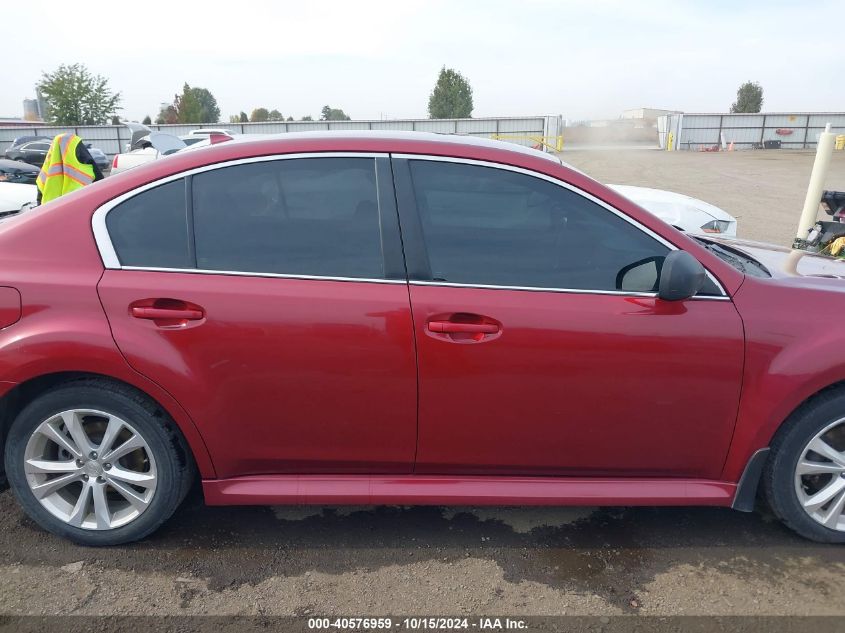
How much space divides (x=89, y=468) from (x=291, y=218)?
4.39 feet

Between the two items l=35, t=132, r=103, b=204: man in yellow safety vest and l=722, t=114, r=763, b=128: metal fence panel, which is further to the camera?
l=722, t=114, r=763, b=128: metal fence panel

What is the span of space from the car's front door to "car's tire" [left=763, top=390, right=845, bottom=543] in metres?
0.25

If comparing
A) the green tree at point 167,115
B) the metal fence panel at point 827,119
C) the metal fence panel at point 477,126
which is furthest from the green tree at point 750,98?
the green tree at point 167,115

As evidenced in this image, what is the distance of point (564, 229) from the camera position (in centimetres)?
258

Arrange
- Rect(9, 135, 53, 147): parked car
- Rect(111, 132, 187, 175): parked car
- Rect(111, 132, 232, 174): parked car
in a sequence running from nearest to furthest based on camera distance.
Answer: Rect(111, 132, 232, 174): parked car < Rect(111, 132, 187, 175): parked car < Rect(9, 135, 53, 147): parked car

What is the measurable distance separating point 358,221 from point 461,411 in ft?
2.83

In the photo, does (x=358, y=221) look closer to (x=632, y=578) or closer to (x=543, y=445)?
(x=543, y=445)

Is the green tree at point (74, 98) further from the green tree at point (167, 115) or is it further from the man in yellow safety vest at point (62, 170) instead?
the man in yellow safety vest at point (62, 170)

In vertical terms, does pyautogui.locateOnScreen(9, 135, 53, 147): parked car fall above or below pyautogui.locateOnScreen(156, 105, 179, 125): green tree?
below

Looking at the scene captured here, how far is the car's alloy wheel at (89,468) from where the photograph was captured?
2.60 m

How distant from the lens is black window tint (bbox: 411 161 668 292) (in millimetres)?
2537

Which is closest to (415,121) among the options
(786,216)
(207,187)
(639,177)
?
(639,177)

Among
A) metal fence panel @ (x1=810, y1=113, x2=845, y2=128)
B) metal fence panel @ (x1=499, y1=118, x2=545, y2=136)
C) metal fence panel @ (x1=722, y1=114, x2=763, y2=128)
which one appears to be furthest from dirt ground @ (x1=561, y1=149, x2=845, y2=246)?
metal fence panel @ (x1=810, y1=113, x2=845, y2=128)

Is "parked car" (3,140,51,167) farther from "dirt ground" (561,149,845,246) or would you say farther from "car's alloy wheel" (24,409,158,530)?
"car's alloy wheel" (24,409,158,530)
